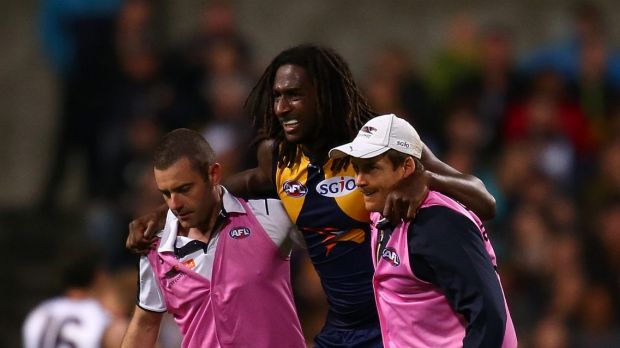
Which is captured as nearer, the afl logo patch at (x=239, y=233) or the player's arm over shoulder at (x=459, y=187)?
the player's arm over shoulder at (x=459, y=187)

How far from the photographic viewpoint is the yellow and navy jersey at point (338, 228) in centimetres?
519

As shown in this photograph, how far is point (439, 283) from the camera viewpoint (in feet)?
14.8

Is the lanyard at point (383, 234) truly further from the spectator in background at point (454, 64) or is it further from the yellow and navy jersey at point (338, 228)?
the spectator in background at point (454, 64)

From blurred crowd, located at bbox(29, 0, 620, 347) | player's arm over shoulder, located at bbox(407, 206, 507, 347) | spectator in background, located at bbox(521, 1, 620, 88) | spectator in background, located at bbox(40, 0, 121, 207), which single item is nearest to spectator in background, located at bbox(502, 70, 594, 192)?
blurred crowd, located at bbox(29, 0, 620, 347)

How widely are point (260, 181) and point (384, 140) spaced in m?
0.97

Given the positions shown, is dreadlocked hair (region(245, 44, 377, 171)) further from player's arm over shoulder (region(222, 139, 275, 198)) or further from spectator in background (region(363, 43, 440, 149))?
spectator in background (region(363, 43, 440, 149))

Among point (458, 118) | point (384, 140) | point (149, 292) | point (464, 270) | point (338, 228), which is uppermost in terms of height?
point (384, 140)

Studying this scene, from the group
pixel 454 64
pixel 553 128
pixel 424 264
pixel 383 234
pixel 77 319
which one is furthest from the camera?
pixel 454 64

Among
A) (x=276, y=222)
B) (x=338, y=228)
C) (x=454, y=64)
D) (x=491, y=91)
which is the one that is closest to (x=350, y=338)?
(x=338, y=228)

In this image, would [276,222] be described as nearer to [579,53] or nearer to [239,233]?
[239,233]

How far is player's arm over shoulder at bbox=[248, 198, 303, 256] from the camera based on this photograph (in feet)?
17.3

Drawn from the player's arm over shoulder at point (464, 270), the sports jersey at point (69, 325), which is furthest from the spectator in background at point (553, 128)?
the player's arm over shoulder at point (464, 270)

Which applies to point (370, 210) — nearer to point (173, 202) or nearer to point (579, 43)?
point (173, 202)

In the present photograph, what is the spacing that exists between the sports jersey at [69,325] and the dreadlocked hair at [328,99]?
2.23 meters
